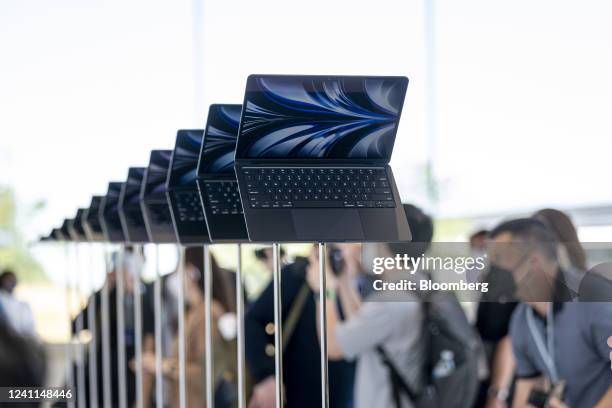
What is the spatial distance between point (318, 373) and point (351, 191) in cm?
187

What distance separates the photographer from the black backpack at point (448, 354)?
3.67 metres

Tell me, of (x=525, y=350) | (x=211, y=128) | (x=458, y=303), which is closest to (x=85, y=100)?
(x=458, y=303)

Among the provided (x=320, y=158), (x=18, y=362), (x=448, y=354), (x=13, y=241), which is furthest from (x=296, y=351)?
(x=13, y=241)

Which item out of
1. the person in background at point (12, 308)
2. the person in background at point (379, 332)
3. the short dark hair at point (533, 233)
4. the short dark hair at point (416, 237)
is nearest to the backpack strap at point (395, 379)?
the person in background at point (379, 332)

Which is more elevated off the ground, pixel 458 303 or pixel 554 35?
Result: pixel 554 35

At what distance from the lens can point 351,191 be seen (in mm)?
1887

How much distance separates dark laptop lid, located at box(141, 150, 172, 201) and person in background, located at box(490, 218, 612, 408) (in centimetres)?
137

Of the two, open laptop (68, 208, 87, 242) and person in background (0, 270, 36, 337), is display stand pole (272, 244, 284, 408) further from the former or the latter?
person in background (0, 270, 36, 337)

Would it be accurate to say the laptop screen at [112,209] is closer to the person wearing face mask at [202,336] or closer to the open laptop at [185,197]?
the person wearing face mask at [202,336]

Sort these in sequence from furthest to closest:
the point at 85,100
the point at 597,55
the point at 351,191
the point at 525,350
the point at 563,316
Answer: the point at 85,100, the point at 597,55, the point at 525,350, the point at 563,316, the point at 351,191

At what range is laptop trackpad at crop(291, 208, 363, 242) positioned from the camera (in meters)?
1.83

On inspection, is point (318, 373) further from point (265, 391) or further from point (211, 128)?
point (211, 128)

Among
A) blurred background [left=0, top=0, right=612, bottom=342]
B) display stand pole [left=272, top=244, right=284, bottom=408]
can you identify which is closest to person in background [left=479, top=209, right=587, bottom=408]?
blurred background [left=0, top=0, right=612, bottom=342]

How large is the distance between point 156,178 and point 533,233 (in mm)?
1528
